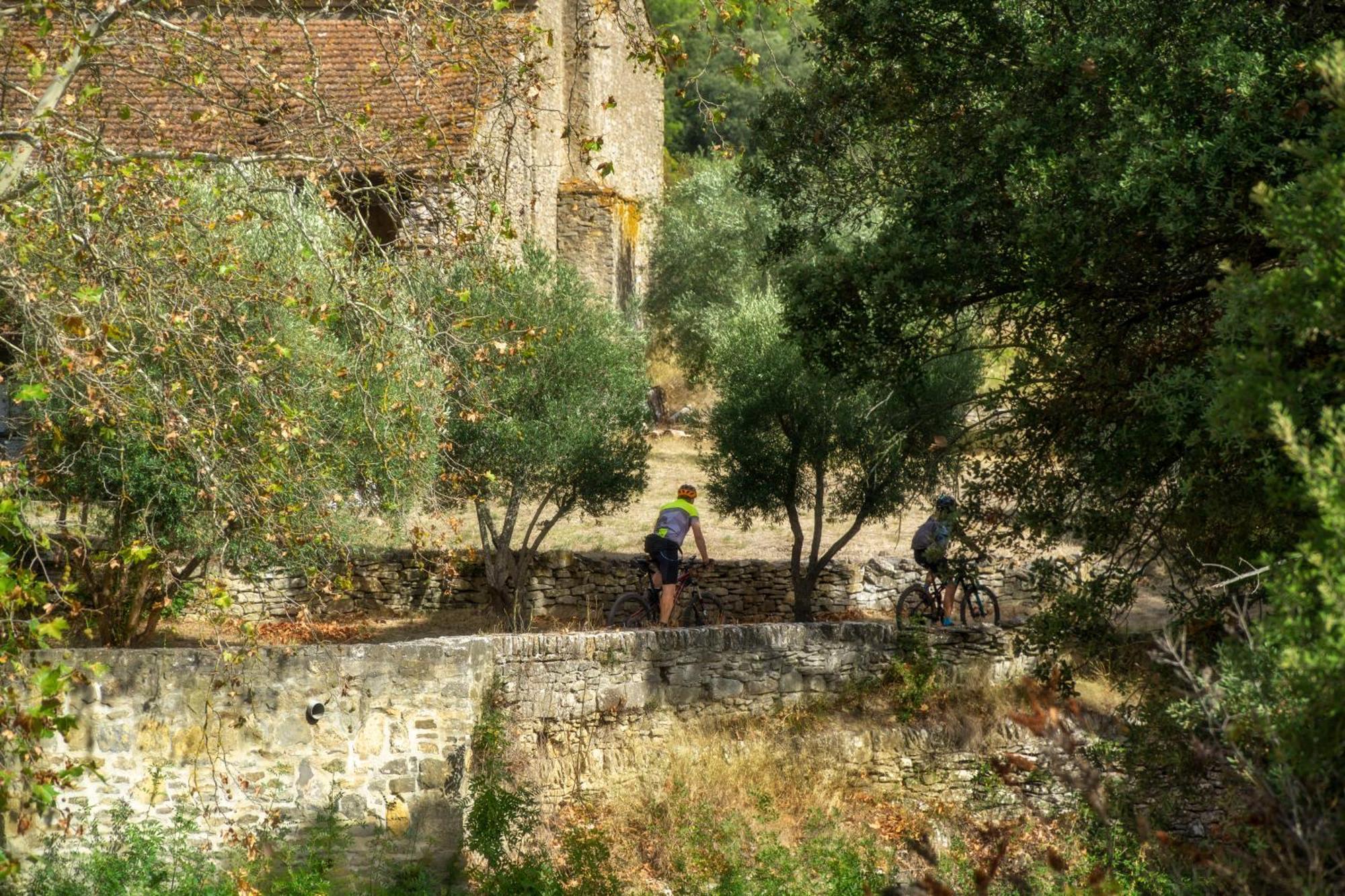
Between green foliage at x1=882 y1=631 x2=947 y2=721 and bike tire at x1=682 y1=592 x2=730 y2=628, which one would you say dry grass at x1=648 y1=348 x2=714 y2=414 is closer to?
bike tire at x1=682 y1=592 x2=730 y2=628

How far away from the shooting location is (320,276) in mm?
13586

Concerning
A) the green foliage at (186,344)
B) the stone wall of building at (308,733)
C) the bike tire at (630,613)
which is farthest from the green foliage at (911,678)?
the green foliage at (186,344)

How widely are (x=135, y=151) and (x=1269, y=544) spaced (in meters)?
6.37

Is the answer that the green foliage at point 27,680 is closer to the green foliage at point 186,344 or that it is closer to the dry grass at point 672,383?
the green foliage at point 186,344

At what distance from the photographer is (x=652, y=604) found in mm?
14352

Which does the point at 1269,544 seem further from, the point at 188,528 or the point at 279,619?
the point at 279,619

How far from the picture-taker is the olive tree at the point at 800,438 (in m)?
15.6

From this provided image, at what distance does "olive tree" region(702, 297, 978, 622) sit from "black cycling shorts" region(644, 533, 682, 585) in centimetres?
246

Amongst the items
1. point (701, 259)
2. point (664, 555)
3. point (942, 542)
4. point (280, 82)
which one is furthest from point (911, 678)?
point (701, 259)

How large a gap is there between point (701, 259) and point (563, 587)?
1337 centimetres

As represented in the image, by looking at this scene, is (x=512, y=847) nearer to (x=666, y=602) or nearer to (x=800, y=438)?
(x=666, y=602)

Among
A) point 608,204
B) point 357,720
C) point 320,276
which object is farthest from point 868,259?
point 608,204

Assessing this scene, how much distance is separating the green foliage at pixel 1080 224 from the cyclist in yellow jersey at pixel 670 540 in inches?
123

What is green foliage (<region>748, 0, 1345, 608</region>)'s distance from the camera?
756cm
